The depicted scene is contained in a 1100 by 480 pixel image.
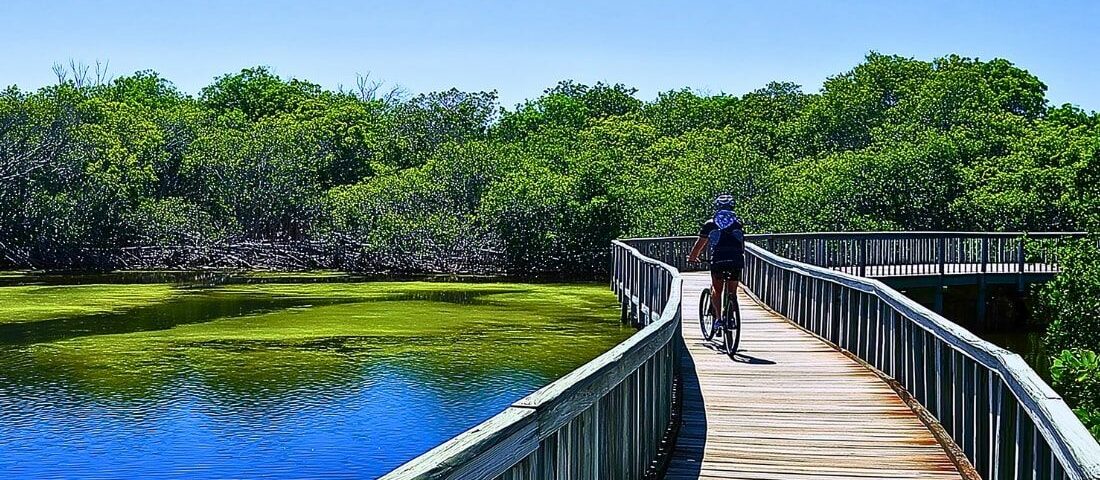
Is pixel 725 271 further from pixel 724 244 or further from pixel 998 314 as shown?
pixel 998 314

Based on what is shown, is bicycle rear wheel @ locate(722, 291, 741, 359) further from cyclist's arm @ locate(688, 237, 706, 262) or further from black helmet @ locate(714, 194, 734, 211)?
black helmet @ locate(714, 194, 734, 211)

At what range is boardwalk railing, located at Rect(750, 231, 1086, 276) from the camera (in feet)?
89.0

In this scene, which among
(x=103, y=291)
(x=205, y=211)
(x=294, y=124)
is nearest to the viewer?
(x=103, y=291)

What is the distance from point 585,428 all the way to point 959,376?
128 inches

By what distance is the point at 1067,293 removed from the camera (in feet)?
72.2

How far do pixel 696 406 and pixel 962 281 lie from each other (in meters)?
19.2

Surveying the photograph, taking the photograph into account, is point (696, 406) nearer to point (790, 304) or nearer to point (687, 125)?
point (790, 304)

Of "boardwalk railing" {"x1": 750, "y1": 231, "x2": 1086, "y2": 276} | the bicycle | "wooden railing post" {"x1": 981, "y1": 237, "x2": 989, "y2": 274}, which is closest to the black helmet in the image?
the bicycle

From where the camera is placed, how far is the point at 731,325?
41.2 feet

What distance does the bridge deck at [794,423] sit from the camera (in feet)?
25.2

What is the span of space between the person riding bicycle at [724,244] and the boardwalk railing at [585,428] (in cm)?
223

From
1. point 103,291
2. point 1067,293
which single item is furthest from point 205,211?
point 1067,293

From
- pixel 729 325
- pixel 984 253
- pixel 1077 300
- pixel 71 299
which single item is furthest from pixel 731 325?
pixel 71 299

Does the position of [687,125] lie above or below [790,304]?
above
